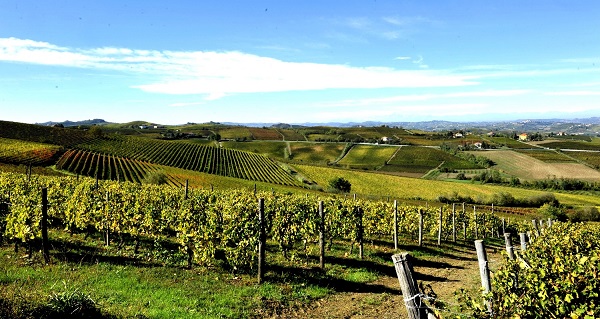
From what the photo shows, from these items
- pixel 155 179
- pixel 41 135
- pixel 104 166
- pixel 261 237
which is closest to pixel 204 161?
pixel 104 166

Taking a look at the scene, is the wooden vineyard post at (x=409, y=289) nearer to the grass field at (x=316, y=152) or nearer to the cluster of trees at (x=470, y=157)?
the grass field at (x=316, y=152)

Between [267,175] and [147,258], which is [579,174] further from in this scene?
[147,258]

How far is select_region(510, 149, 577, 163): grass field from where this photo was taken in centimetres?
13188

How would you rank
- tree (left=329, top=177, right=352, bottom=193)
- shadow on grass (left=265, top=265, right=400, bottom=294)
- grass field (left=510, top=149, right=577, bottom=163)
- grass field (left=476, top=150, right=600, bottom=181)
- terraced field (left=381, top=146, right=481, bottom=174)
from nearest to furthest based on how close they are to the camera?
shadow on grass (left=265, top=265, right=400, bottom=294) < tree (left=329, top=177, right=352, bottom=193) < grass field (left=476, top=150, right=600, bottom=181) < terraced field (left=381, top=146, right=481, bottom=174) < grass field (left=510, top=149, right=577, bottom=163)

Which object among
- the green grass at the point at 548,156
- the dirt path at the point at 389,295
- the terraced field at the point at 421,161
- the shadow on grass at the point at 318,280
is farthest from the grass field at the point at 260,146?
the shadow on grass at the point at 318,280

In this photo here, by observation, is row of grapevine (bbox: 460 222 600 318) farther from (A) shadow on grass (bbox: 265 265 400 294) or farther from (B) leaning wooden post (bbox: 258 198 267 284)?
(B) leaning wooden post (bbox: 258 198 267 284)

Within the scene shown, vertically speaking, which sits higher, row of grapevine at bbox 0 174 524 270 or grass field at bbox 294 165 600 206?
row of grapevine at bbox 0 174 524 270

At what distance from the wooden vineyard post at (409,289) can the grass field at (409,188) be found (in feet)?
233

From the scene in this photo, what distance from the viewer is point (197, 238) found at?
47.2ft

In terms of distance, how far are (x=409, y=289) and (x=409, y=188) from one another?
274ft

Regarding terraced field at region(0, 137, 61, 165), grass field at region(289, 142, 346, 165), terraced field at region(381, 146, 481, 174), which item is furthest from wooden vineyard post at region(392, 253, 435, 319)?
grass field at region(289, 142, 346, 165)

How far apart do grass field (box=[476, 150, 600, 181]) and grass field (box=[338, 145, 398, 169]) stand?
116ft

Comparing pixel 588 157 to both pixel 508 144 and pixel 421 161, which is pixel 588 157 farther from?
pixel 421 161

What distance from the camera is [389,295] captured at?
43.9ft
